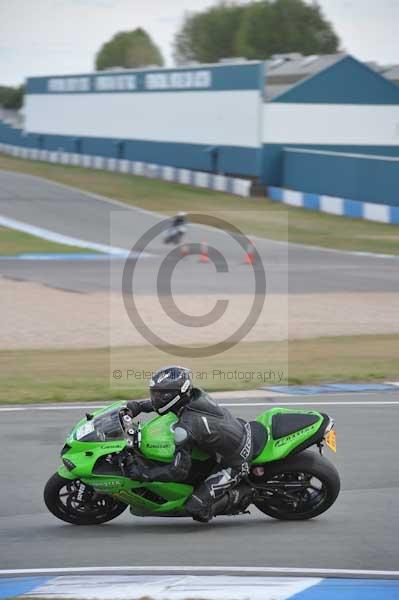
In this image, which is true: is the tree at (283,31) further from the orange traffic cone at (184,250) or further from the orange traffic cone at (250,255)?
the orange traffic cone at (184,250)

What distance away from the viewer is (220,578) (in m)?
6.65

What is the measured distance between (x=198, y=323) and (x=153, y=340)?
2030 millimetres

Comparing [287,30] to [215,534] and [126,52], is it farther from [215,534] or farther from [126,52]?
[215,534]

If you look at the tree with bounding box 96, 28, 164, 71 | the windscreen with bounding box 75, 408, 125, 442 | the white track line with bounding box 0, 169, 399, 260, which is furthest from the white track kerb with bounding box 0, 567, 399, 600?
the tree with bounding box 96, 28, 164, 71

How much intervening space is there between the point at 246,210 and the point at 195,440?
3695 centimetres

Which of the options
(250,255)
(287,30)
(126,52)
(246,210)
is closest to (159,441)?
(250,255)

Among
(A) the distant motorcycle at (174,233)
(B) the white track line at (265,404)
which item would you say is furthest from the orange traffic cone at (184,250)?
(B) the white track line at (265,404)

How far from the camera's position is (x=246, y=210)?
44.1 meters

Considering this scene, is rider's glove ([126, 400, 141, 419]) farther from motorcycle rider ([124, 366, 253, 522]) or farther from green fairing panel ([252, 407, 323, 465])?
green fairing panel ([252, 407, 323, 465])

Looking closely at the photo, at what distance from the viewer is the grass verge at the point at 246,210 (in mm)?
36562

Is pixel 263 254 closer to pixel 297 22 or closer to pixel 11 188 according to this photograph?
pixel 11 188

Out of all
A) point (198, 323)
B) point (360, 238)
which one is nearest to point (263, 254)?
point (360, 238)

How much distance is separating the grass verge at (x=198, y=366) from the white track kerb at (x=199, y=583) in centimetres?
638

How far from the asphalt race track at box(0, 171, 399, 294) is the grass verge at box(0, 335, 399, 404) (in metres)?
7.22
